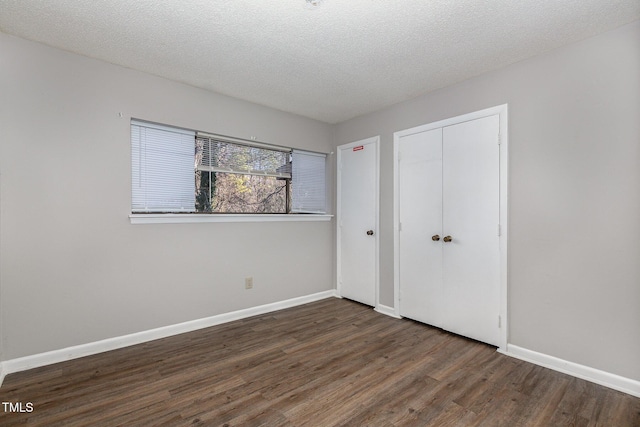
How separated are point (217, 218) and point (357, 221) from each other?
1852mm

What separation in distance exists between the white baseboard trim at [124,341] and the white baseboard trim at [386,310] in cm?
110

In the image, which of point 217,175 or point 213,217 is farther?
point 217,175

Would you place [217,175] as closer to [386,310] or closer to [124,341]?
[124,341]

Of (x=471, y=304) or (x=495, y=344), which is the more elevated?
(x=471, y=304)

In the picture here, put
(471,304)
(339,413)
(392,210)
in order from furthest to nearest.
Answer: (392,210) < (471,304) < (339,413)

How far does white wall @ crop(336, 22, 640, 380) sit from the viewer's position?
6.84ft

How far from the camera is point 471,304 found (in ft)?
9.51

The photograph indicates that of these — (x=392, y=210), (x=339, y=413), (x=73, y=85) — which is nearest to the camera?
(x=339, y=413)

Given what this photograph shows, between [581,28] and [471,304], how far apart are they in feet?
7.86

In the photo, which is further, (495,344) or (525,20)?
(495,344)

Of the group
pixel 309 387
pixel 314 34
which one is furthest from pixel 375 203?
pixel 309 387

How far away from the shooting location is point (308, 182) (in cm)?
425

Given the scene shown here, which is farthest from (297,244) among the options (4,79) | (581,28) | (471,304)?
(581,28)

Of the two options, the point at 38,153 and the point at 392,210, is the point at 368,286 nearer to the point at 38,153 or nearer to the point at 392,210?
the point at 392,210
